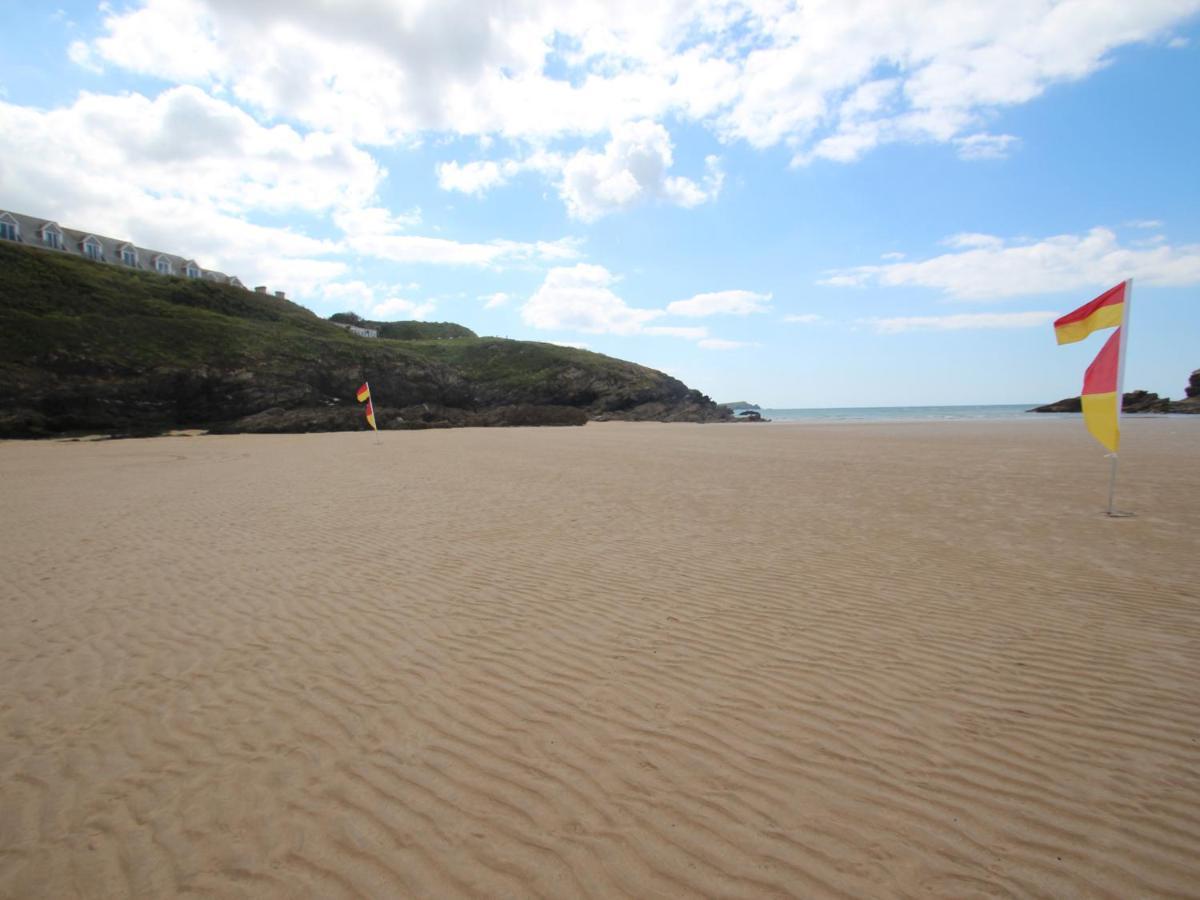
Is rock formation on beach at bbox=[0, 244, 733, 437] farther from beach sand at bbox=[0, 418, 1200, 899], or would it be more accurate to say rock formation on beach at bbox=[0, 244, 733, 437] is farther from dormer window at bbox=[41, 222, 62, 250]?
beach sand at bbox=[0, 418, 1200, 899]

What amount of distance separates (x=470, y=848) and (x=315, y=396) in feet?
156

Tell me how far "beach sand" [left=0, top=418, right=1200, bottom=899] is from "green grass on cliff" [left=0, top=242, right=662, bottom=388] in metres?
34.3

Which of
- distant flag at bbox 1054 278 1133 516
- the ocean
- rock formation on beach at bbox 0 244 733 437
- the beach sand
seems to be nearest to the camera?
the beach sand

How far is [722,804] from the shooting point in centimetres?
316

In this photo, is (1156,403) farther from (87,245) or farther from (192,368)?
(87,245)

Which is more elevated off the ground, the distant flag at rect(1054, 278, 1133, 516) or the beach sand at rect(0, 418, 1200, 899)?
the distant flag at rect(1054, 278, 1133, 516)

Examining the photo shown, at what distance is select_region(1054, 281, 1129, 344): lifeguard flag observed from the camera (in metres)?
10.1

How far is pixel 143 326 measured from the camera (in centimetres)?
4041

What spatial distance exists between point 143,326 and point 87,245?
3436 cm

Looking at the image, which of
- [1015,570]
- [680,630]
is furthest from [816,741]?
[1015,570]

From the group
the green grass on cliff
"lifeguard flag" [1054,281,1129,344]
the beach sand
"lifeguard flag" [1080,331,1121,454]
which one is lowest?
the beach sand

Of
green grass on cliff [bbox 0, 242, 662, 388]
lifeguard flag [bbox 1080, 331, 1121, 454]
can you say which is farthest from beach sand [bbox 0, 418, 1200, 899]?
green grass on cliff [bbox 0, 242, 662, 388]

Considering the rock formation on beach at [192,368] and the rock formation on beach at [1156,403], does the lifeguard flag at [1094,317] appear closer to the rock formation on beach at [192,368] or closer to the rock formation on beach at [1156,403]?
the rock formation on beach at [192,368]

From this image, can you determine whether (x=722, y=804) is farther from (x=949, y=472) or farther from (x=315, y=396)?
(x=315, y=396)
